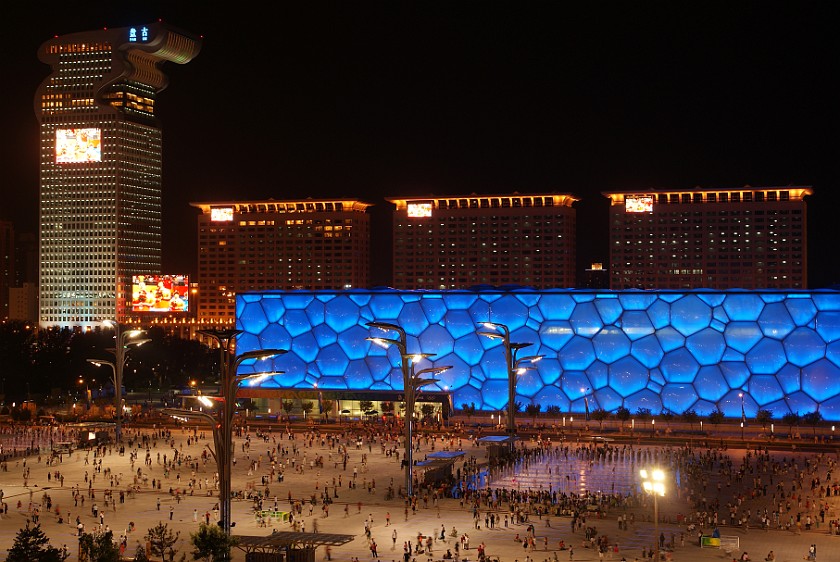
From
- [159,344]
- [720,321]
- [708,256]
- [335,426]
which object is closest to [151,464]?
[335,426]

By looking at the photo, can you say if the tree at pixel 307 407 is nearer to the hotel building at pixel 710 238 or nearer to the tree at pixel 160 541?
the tree at pixel 160 541

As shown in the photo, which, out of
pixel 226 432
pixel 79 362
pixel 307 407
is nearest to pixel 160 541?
pixel 226 432

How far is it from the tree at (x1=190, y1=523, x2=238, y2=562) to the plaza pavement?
154 inches

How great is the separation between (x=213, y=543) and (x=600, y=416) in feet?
152

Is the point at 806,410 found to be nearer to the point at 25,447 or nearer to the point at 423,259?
the point at 25,447

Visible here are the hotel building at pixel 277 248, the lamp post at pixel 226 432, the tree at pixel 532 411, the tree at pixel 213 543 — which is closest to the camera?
the tree at pixel 213 543

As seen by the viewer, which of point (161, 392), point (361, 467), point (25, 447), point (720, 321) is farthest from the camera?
point (161, 392)

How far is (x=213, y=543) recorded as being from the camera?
34.4 meters

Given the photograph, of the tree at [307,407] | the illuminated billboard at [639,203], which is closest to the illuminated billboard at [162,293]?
the illuminated billboard at [639,203]

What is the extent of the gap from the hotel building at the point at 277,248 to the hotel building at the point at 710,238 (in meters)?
41.8

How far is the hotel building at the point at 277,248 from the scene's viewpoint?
618 feet

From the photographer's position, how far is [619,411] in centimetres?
7788

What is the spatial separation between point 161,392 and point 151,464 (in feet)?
158

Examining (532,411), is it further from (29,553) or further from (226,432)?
(29,553)
